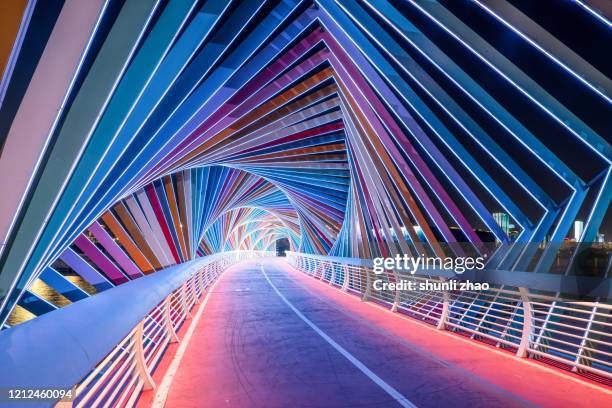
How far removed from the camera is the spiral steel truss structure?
6.04 metres

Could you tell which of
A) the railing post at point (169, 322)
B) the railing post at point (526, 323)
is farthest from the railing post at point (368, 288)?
the railing post at point (169, 322)

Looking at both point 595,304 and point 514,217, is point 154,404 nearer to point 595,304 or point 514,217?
point 595,304

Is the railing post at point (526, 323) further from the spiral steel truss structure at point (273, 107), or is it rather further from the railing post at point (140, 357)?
the railing post at point (140, 357)

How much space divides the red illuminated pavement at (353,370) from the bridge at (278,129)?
42 millimetres

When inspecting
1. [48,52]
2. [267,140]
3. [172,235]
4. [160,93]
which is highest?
[267,140]

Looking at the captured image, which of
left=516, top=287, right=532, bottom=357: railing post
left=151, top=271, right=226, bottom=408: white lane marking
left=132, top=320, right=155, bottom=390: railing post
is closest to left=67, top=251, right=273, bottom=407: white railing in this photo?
left=132, top=320, right=155, bottom=390: railing post

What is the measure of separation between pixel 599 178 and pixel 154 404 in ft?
27.6

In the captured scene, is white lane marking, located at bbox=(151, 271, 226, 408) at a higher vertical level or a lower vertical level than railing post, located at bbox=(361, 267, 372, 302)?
lower

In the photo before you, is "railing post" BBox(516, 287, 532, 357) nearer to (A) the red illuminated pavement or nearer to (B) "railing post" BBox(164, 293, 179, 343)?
(A) the red illuminated pavement

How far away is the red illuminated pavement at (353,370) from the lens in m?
4.91

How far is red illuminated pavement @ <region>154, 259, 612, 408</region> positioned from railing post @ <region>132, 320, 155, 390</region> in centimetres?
28

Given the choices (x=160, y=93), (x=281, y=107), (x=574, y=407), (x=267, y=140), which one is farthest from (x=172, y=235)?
(x=574, y=407)

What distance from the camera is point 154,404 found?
464 centimetres

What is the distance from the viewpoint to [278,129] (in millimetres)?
16812
